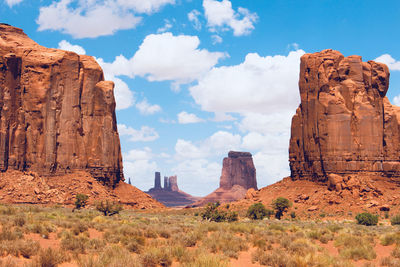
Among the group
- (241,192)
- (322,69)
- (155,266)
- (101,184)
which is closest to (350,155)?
(322,69)

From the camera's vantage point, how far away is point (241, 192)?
615ft

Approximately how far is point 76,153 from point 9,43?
70.1 feet

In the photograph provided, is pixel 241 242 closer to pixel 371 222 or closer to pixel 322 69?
pixel 371 222

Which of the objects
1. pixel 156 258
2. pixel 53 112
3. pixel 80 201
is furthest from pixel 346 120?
pixel 156 258

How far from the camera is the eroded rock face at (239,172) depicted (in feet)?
633

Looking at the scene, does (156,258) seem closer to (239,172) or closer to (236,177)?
(236,177)

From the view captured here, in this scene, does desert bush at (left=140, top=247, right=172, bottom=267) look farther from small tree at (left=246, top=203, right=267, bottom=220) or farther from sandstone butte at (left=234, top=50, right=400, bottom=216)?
sandstone butte at (left=234, top=50, right=400, bottom=216)

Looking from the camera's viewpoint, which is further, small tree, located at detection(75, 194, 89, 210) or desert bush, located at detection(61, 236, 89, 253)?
small tree, located at detection(75, 194, 89, 210)

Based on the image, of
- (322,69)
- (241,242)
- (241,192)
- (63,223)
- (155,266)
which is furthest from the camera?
(241,192)

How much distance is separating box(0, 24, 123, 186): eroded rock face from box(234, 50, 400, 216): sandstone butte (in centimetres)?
2818

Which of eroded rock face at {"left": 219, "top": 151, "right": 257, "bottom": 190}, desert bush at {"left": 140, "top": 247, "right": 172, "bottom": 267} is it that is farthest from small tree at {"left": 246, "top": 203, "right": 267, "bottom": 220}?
eroded rock face at {"left": 219, "top": 151, "right": 257, "bottom": 190}

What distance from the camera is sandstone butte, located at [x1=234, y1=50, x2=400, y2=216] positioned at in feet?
194

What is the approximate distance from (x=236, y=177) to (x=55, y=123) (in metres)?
130

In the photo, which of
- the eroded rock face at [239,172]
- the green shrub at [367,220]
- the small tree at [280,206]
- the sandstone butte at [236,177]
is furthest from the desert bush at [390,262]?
the eroded rock face at [239,172]
